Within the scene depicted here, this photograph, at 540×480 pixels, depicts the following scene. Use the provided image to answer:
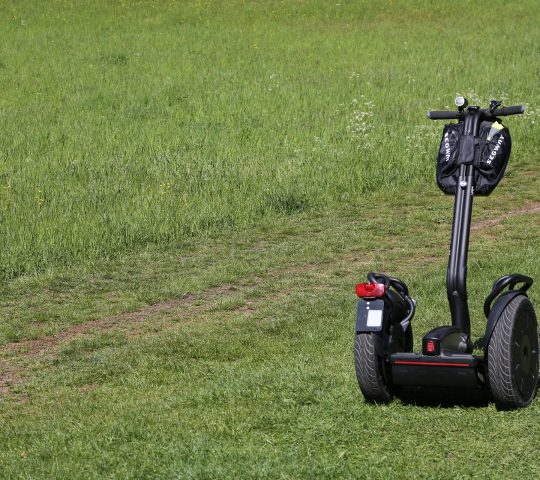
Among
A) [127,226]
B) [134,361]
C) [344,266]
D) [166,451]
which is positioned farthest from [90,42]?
[166,451]

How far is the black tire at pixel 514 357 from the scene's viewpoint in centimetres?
605

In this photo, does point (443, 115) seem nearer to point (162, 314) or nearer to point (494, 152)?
point (494, 152)

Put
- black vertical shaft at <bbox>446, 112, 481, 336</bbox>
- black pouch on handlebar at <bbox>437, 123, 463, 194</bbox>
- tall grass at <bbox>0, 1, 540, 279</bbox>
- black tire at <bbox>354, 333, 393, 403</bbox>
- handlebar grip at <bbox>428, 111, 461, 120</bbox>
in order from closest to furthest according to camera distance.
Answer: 1. black tire at <bbox>354, 333, 393, 403</bbox>
2. black vertical shaft at <bbox>446, 112, 481, 336</bbox>
3. black pouch on handlebar at <bbox>437, 123, 463, 194</bbox>
4. handlebar grip at <bbox>428, 111, 461, 120</bbox>
5. tall grass at <bbox>0, 1, 540, 279</bbox>

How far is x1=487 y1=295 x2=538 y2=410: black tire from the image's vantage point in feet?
19.9

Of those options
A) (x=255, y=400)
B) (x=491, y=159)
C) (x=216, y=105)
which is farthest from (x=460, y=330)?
(x=216, y=105)

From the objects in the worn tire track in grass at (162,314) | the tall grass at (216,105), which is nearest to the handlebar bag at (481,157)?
the worn tire track in grass at (162,314)

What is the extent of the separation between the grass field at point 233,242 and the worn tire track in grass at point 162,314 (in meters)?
0.03

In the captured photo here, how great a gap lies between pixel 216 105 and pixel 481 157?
14.5 m

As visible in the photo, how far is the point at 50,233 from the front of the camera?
12406mm

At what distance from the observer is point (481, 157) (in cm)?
667

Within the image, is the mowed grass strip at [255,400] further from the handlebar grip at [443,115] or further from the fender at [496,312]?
the handlebar grip at [443,115]

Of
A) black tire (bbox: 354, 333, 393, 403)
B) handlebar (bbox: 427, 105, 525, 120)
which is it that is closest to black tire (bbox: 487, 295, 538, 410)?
black tire (bbox: 354, 333, 393, 403)

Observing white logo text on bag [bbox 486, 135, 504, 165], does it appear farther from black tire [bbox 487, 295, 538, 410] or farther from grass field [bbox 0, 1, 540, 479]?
grass field [bbox 0, 1, 540, 479]

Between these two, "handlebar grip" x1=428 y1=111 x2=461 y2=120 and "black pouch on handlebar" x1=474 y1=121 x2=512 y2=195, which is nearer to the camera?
"black pouch on handlebar" x1=474 y1=121 x2=512 y2=195
